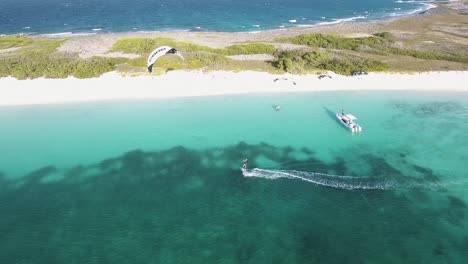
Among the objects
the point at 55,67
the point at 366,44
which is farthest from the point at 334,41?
the point at 55,67

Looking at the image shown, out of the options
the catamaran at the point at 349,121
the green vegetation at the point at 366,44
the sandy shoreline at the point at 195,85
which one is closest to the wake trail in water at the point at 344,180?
the catamaran at the point at 349,121

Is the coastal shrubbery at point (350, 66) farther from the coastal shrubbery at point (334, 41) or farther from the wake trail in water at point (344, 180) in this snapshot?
the wake trail in water at point (344, 180)

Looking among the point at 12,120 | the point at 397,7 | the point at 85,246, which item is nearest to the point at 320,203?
the point at 85,246

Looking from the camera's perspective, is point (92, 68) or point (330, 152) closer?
point (330, 152)

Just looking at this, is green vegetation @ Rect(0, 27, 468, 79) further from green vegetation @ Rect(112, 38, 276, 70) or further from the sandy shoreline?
the sandy shoreline

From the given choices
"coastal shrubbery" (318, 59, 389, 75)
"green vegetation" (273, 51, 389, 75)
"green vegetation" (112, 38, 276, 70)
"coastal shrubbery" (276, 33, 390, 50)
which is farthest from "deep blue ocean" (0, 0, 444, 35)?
"coastal shrubbery" (318, 59, 389, 75)

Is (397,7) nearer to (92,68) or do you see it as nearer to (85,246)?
(92,68)

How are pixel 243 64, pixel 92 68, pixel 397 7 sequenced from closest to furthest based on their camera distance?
pixel 92 68
pixel 243 64
pixel 397 7

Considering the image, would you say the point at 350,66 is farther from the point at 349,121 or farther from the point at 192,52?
the point at 192,52
